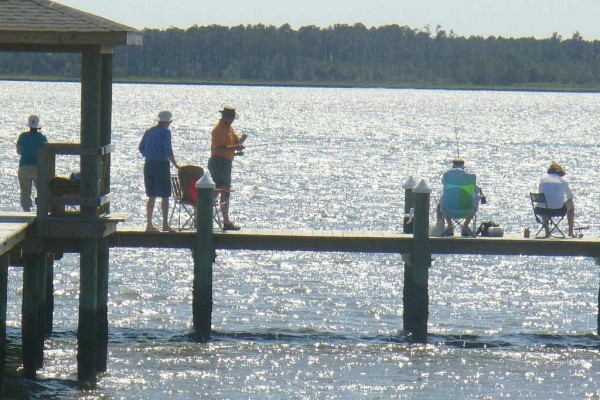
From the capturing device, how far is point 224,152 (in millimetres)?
17281

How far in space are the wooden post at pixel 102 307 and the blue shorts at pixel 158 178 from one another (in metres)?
1.48

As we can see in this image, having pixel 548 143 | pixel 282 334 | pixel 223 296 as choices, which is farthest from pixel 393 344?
pixel 548 143

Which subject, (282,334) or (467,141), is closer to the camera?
(282,334)

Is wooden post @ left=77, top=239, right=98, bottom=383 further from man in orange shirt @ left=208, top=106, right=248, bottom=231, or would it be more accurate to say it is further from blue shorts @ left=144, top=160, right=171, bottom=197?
man in orange shirt @ left=208, top=106, right=248, bottom=231

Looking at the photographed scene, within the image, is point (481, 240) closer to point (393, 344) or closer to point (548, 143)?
point (393, 344)

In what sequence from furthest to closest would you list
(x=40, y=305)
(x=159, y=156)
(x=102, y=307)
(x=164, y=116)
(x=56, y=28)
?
(x=159, y=156)
(x=164, y=116)
(x=40, y=305)
(x=102, y=307)
(x=56, y=28)

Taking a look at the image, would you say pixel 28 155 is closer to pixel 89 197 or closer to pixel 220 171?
pixel 220 171

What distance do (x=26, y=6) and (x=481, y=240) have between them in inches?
241

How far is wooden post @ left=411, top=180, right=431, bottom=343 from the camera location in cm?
1658

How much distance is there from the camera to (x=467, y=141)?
3189 inches

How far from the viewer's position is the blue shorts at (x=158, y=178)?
1645 centimetres

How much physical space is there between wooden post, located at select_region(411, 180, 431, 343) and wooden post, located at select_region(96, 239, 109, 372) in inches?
148

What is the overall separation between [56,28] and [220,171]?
4176 millimetres

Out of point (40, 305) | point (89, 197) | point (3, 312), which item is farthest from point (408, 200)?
point (3, 312)
